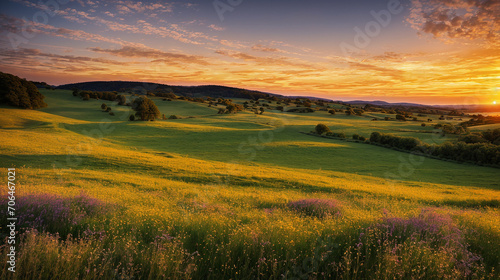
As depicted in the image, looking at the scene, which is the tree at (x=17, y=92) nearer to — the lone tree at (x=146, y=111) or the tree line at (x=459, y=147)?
the lone tree at (x=146, y=111)

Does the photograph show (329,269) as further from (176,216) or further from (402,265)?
(176,216)

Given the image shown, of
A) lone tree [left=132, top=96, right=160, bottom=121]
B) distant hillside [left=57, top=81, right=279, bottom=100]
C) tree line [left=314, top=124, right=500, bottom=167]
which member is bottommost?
tree line [left=314, top=124, right=500, bottom=167]

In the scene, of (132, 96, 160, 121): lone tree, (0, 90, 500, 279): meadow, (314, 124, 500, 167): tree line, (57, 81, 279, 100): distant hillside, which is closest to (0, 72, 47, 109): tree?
(132, 96, 160, 121): lone tree

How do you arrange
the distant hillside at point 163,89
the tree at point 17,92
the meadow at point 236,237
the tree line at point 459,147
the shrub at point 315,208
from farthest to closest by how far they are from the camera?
the distant hillside at point 163,89
the tree at point 17,92
the tree line at point 459,147
the shrub at point 315,208
the meadow at point 236,237

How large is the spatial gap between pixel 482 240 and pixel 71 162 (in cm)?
2738

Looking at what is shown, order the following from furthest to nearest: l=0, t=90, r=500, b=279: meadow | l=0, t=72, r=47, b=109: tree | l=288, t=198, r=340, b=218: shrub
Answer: l=0, t=72, r=47, b=109: tree → l=288, t=198, r=340, b=218: shrub → l=0, t=90, r=500, b=279: meadow

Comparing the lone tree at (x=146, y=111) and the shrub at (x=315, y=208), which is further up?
the lone tree at (x=146, y=111)

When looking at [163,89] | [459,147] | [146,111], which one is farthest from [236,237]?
[163,89]

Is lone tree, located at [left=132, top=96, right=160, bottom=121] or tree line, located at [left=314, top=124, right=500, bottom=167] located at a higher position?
lone tree, located at [left=132, top=96, right=160, bottom=121]

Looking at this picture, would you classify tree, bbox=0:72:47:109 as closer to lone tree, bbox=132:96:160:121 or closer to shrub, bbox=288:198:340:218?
lone tree, bbox=132:96:160:121

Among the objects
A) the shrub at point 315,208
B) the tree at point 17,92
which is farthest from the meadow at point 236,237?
the tree at point 17,92

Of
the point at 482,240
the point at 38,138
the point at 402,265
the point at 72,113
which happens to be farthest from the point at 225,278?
the point at 72,113

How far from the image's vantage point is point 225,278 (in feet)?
15.9

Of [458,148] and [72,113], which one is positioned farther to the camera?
[72,113]
